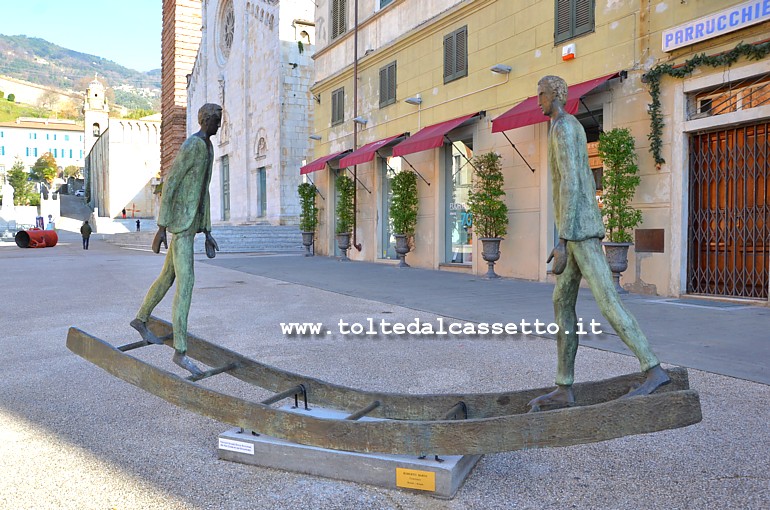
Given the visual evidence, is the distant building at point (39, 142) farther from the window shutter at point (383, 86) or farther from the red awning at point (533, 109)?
the red awning at point (533, 109)

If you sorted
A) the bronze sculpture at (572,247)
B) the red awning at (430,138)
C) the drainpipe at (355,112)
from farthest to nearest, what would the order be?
the drainpipe at (355,112) < the red awning at (430,138) < the bronze sculpture at (572,247)

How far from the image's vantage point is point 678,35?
385 inches

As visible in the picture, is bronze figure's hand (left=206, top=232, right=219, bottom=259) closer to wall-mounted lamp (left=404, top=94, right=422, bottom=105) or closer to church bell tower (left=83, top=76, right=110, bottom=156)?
wall-mounted lamp (left=404, top=94, right=422, bottom=105)

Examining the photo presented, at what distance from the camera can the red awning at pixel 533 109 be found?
34.7 ft

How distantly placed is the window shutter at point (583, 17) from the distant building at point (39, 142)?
122m

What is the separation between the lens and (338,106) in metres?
21.4

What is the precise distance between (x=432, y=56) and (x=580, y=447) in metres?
14.1

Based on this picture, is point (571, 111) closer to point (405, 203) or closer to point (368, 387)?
point (405, 203)

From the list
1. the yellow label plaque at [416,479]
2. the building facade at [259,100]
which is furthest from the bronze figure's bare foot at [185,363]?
the building facade at [259,100]

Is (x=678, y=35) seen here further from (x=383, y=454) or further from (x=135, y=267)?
(x=135, y=267)

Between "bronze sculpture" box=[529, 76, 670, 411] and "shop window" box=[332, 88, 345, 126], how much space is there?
60.4ft

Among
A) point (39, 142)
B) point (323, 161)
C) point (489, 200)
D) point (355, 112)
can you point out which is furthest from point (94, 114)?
point (489, 200)

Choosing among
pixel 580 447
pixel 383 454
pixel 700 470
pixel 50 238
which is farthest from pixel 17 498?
pixel 50 238

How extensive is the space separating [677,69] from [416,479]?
900cm
